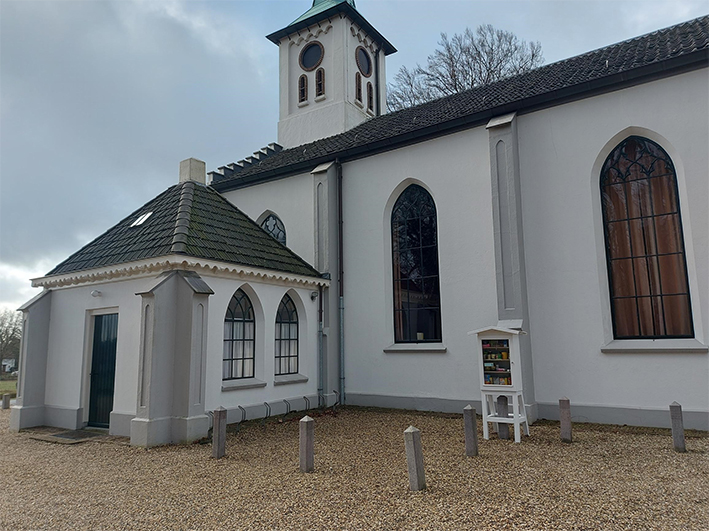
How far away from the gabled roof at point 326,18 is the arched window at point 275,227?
9.58 meters

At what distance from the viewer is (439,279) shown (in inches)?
491

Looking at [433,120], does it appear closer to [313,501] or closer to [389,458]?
[389,458]

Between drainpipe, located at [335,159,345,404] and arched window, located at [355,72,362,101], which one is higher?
arched window, located at [355,72,362,101]

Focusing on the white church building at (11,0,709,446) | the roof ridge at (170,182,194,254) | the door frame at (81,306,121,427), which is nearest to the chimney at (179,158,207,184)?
the white church building at (11,0,709,446)

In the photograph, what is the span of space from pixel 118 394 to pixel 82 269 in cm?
303

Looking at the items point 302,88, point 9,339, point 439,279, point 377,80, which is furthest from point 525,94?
point 9,339

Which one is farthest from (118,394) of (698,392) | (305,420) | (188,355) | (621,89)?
(621,89)

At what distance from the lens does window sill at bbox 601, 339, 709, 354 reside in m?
9.19

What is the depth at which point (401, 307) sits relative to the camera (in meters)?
13.3

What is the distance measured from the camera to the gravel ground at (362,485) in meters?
4.94

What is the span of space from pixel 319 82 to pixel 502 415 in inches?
640

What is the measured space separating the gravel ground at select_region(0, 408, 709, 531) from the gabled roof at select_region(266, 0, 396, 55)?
57.2ft

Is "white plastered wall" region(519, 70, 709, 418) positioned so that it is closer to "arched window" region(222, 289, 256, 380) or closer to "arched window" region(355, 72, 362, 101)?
"arched window" region(222, 289, 256, 380)

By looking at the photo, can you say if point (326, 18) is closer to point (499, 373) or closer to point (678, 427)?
point (499, 373)
